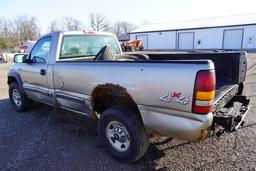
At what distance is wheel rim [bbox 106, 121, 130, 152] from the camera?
3344 mm

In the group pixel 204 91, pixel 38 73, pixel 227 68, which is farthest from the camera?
pixel 38 73

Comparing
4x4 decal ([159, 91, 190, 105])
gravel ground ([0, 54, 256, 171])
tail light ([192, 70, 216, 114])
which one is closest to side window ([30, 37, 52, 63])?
gravel ground ([0, 54, 256, 171])

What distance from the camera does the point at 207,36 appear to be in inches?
1361

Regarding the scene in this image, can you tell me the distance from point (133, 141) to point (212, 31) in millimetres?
34365

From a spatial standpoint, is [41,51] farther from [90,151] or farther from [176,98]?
[176,98]

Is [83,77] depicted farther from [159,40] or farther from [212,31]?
[159,40]

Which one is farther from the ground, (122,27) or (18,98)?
(122,27)

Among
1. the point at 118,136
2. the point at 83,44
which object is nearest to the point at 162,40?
the point at 83,44

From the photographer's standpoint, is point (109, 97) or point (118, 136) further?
point (109, 97)

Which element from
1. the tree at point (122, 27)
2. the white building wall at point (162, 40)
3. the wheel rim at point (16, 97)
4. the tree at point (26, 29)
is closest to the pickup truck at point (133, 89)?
the wheel rim at point (16, 97)

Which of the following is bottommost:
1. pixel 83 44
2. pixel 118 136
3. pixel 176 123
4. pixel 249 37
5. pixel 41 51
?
pixel 118 136

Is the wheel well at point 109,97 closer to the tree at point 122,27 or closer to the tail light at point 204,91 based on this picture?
the tail light at point 204,91

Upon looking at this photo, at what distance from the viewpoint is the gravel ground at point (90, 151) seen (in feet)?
10.8

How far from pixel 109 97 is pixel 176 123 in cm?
143
